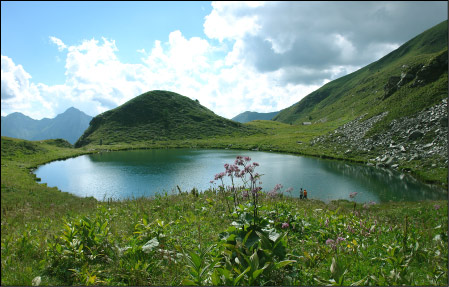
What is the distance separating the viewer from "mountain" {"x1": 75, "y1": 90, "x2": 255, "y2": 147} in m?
151

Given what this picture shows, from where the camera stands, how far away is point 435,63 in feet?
192

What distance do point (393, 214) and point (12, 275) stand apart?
21.8 metres

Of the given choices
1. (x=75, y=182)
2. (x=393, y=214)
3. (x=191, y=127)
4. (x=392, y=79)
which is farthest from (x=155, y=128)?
(x=393, y=214)

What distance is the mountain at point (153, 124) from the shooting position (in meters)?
151

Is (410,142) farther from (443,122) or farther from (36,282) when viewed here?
(36,282)

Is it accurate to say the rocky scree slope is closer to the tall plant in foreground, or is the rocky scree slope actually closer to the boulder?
the boulder

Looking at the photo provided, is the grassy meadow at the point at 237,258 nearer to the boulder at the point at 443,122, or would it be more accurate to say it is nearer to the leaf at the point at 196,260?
the leaf at the point at 196,260

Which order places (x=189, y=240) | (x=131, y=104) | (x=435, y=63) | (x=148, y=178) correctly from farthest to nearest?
(x=131, y=104) → (x=435, y=63) → (x=148, y=178) → (x=189, y=240)

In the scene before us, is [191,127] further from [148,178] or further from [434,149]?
[434,149]

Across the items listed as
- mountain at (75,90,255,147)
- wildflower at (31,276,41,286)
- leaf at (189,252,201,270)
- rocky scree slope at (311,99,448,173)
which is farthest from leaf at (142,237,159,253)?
mountain at (75,90,255,147)

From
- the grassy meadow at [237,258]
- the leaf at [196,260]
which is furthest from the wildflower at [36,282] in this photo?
the leaf at [196,260]

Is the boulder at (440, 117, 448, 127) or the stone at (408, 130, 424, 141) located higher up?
the boulder at (440, 117, 448, 127)

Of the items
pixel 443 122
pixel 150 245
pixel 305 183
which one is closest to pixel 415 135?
pixel 443 122

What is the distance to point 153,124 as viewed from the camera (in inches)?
6604
